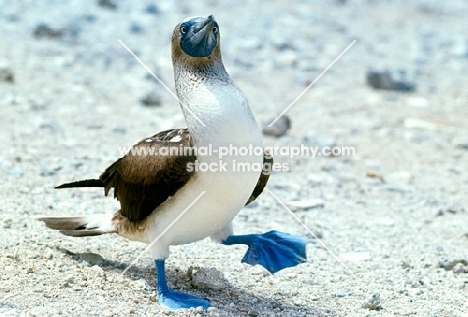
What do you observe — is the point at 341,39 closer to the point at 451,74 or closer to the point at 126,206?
the point at 451,74

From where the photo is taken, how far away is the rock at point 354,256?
19.3 feet

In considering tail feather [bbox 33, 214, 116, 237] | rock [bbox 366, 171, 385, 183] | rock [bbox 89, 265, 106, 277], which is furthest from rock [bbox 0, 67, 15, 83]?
rock [bbox 89, 265, 106, 277]

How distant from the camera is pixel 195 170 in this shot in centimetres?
438

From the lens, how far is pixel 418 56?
15.0 metres

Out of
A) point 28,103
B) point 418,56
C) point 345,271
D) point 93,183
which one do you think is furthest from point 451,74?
point 93,183

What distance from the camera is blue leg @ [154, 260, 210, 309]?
457 cm

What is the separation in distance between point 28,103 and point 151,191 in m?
5.23

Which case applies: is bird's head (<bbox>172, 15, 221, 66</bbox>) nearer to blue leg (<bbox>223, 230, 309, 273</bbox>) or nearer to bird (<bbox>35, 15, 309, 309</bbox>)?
bird (<bbox>35, 15, 309, 309</bbox>)

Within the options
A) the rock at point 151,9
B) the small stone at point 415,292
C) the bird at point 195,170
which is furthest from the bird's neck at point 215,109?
the rock at point 151,9

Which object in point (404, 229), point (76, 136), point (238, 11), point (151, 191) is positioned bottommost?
point (238, 11)

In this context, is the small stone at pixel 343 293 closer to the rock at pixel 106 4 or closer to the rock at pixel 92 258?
the rock at pixel 92 258

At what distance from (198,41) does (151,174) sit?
32.4 inches

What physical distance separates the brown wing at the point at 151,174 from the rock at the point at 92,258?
420 mm

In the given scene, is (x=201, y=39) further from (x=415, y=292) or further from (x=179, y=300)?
(x=415, y=292)
